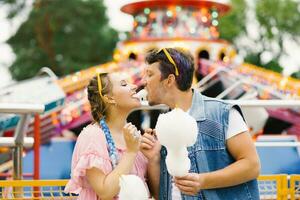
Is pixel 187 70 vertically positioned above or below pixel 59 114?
above

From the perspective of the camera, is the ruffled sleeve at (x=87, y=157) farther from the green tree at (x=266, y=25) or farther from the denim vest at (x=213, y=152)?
the green tree at (x=266, y=25)

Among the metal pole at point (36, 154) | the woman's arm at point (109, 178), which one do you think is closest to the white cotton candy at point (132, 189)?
the woman's arm at point (109, 178)

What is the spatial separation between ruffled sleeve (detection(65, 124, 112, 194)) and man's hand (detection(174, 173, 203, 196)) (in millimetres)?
472

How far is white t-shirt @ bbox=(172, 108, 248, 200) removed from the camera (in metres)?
2.97

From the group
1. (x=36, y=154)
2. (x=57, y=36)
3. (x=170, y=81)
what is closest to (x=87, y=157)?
(x=170, y=81)

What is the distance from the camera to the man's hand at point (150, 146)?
3.12 meters

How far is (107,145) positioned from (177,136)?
2.10ft

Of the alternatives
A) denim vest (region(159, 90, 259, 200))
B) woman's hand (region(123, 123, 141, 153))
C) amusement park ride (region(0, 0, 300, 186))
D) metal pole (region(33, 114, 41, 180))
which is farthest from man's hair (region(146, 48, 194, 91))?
amusement park ride (region(0, 0, 300, 186))

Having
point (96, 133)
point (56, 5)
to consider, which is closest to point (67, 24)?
point (56, 5)

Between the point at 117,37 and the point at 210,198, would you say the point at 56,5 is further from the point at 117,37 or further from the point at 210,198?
the point at 210,198

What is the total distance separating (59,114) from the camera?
11.1 m

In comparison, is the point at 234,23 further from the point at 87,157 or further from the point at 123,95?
the point at 87,157

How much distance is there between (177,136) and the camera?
263 centimetres

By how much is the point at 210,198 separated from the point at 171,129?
1.63 ft
